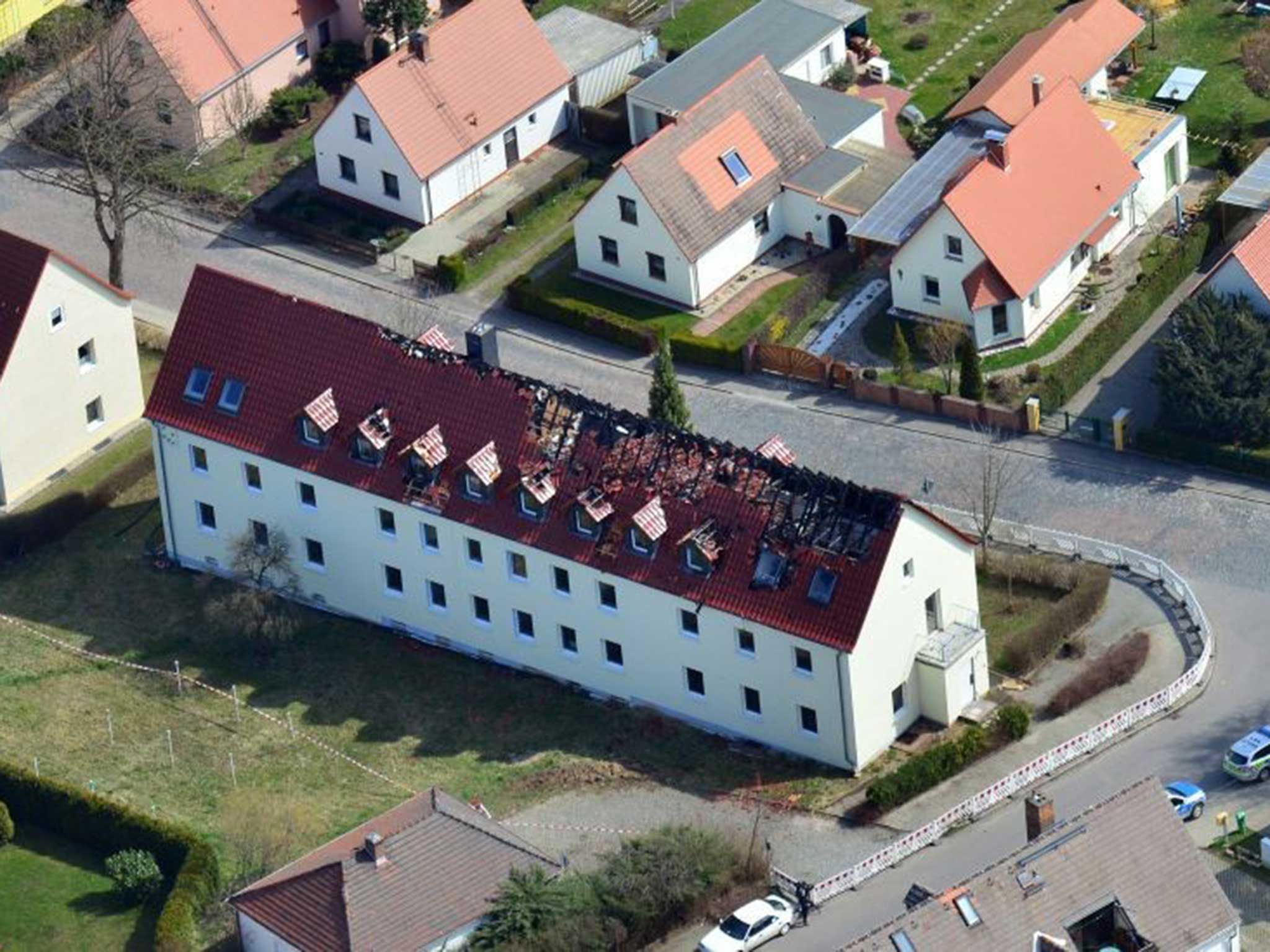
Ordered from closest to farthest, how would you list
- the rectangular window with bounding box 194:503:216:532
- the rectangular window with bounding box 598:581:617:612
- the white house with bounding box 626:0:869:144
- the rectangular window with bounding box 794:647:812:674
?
1. the rectangular window with bounding box 794:647:812:674
2. the rectangular window with bounding box 598:581:617:612
3. the rectangular window with bounding box 194:503:216:532
4. the white house with bounding box 626:0:869:144

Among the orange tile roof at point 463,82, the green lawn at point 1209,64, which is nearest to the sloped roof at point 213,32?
the orange tile roof at point 463,82

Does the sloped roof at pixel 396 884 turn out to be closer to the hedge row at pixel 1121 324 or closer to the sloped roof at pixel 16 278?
the sloped roof at pixel 16 278

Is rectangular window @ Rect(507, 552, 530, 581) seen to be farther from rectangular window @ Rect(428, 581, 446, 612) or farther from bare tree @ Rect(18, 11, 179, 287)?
bare tree @ Rect(18, 11, 179, 287)

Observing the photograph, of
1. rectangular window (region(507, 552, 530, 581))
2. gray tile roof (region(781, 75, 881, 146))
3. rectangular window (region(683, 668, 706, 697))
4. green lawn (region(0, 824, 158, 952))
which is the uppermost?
gray tile roof (region(781, 75, 881, 146))

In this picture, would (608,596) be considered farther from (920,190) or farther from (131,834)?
(920,190)

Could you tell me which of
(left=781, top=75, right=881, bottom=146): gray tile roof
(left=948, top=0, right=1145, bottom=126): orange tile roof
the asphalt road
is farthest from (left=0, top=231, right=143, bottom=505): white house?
(left=948, top=0, right=1145, bottom=126): orange tile roof

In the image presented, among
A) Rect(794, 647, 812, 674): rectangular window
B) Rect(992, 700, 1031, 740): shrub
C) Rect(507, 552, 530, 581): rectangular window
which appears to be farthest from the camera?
Rect(507, 552, 530, 581): rectangular window
